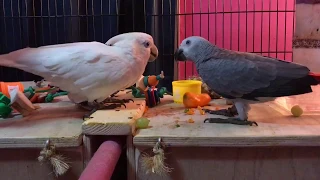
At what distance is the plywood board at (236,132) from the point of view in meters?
0.80

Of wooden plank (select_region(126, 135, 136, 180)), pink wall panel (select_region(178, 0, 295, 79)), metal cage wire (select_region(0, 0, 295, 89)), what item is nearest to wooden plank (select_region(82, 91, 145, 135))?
wooden plank (select_region(126, 135, 136, 180))

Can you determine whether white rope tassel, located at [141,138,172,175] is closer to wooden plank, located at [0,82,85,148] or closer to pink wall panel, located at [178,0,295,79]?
wooden plank, located at [0,82,85,148]

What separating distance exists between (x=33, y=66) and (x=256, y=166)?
0.57m

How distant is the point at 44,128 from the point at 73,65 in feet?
0.56

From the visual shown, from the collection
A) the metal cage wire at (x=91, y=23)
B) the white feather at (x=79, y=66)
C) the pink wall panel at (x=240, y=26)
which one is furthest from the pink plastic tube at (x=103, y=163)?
the pink wall panel at (x=240, y=26)

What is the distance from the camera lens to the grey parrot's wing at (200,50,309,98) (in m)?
0.91

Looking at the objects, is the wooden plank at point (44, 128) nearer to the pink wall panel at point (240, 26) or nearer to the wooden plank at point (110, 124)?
the wooden plank at point (110, 124)

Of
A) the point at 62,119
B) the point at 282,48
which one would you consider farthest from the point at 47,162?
the point at 282,48

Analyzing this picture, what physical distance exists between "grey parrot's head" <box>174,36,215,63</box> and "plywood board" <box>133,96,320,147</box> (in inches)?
6.3

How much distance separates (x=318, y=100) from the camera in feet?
4.16

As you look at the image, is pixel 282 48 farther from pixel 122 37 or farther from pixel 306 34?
pixel 122 37

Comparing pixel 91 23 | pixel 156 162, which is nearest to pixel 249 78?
pixel 156 162

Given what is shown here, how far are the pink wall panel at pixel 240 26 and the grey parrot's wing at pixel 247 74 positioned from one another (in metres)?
1.11

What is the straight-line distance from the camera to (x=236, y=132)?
84 centimetres
